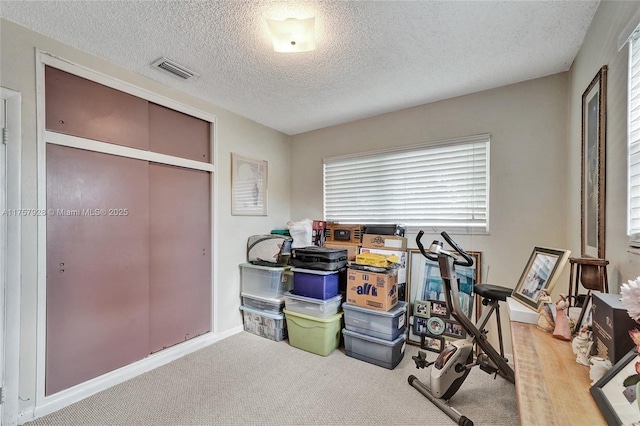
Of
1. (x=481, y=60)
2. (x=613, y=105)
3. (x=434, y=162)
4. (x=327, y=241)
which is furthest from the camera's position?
(x=327, y=241)

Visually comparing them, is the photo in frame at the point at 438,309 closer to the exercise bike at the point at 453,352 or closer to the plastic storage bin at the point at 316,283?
the exercise bike at the point at 453,352

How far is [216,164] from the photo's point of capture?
9.93ft

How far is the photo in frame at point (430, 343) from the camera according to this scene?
276 cm

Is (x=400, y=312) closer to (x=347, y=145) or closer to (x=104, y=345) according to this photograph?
(x=347, y=145)

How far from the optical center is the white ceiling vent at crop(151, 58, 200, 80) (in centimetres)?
218

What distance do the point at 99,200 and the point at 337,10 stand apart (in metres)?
2.22

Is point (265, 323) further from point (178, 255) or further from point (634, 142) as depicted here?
point (634, 142)

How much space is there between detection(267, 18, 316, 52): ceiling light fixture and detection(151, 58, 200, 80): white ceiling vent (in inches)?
37.4

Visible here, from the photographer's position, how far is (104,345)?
2.19 meters

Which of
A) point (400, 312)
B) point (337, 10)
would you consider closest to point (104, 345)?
point (400, 312)

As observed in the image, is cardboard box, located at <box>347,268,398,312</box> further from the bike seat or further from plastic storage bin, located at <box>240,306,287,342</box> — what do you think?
plastic storage bin, located at <box>240,306,287,342</box>

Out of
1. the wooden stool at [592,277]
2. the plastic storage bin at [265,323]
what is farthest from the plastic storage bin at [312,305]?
the wooden stool at [592,277]

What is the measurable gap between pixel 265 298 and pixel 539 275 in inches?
98.9

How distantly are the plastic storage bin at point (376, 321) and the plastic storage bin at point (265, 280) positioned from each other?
789 millimetres
